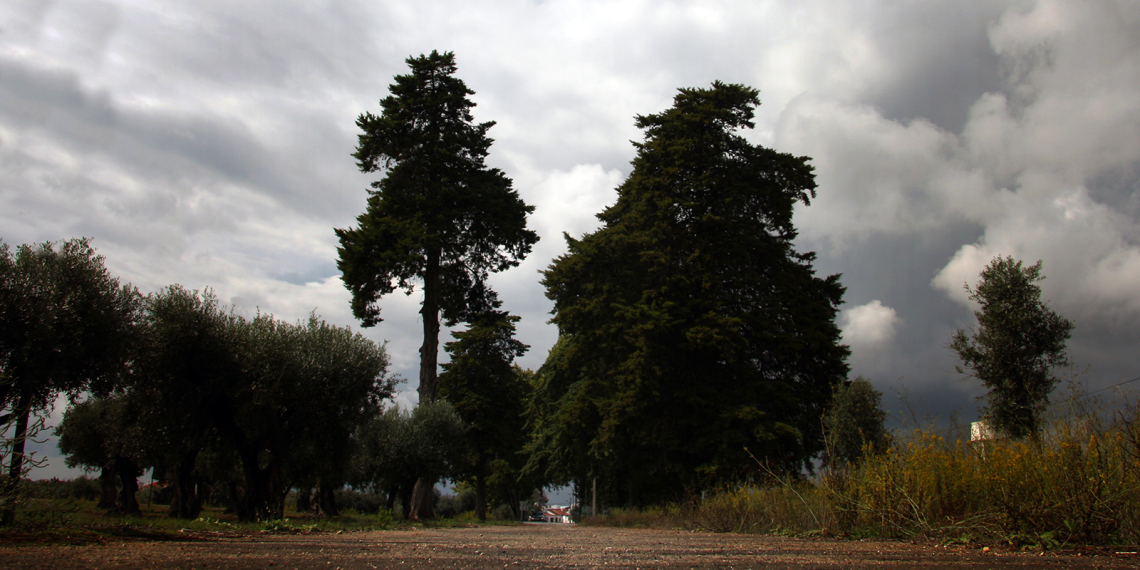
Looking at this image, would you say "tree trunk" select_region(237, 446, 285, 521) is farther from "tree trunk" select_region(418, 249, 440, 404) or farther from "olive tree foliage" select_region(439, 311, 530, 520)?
"olive tree foliage" select_region(439, 311, 530, 520)

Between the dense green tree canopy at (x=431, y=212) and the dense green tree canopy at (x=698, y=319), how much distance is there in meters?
3.13

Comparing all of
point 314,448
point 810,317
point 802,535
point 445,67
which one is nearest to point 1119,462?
point 802,535

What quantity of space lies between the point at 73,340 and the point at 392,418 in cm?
1656

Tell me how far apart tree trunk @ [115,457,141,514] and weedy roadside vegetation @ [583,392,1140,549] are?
24.8 m

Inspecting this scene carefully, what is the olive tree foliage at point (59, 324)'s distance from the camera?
1121 centimetres

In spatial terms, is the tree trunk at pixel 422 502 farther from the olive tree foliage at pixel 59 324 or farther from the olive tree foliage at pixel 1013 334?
the olive tree foliage at pixel 1013 334

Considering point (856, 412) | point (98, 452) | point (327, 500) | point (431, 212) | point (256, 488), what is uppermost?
point (431, 212)

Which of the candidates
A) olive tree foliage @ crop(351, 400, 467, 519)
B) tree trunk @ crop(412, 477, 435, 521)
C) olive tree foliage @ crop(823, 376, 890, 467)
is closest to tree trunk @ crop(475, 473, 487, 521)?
olive tree foliage @ crop(351, 400, 467, 519)

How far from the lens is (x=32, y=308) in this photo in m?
11.3

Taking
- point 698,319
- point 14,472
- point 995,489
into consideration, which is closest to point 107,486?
point 698,319

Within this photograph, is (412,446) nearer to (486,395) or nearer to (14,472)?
(486,395)

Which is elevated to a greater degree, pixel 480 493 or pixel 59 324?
pixel 59 324

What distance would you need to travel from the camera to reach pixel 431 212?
75.8ft

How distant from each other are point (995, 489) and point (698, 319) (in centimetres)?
1551
